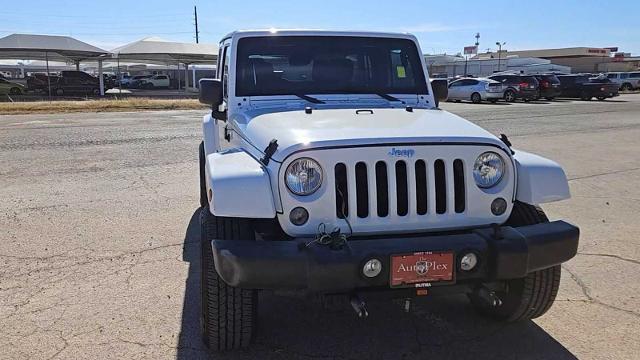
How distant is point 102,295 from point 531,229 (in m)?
2.95

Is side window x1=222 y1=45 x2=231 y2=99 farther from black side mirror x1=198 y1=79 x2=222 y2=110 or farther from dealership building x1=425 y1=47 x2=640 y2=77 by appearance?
dealership building x1=425 y1=47 x2=640 y2=77

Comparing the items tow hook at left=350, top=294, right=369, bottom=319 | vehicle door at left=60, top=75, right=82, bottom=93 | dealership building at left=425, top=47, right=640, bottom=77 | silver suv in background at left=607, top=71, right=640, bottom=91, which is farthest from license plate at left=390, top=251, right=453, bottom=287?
dealership building at left=425, top=47, right=640, bottom=77

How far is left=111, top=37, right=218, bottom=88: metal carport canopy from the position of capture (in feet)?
141

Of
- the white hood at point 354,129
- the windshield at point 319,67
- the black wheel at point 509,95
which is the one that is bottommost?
the black wheel at point 509,95

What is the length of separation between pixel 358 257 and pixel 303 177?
54 centimetres

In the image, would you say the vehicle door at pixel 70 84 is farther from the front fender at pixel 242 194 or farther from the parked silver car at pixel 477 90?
the front fender at pixel 242 194

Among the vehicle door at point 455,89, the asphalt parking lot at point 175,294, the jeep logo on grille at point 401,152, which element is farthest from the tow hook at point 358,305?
the vehicle door at point 455,89

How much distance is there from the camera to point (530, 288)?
3.40m

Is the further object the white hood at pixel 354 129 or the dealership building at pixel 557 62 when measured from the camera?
the dealership building at pixel 557 62

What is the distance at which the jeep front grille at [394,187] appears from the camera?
2.95 metres

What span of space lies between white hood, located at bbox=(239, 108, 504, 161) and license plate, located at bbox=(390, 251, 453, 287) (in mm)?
624

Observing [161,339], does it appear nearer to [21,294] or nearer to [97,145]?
[21,294]

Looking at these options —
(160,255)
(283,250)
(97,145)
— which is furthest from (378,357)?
(97,145)

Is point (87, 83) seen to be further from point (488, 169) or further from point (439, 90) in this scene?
point (488, 169)
